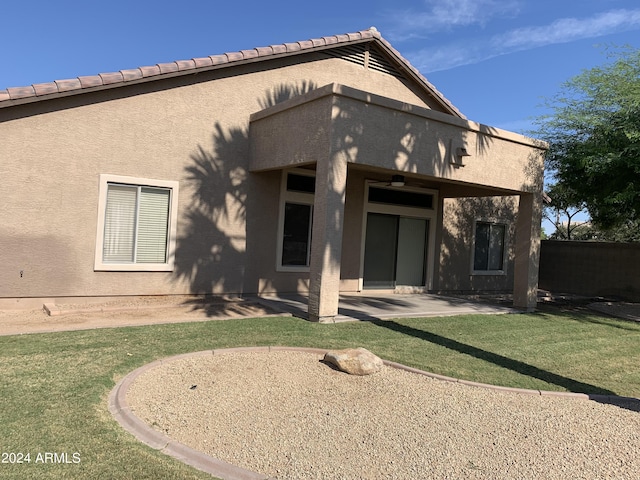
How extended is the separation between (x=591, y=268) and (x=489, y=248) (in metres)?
4.66

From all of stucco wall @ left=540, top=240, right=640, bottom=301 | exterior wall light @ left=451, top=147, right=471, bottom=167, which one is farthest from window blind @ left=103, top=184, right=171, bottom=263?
stucco wall @ left=540, top=240, right=640, bottom=301

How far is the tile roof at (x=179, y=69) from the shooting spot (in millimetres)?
9031

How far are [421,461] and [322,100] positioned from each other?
6.93 m

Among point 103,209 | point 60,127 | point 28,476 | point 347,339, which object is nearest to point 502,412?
point 347,339

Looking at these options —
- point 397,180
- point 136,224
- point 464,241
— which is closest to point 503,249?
point 464,241

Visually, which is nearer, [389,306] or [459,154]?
[459,154]

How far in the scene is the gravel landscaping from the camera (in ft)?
13.4

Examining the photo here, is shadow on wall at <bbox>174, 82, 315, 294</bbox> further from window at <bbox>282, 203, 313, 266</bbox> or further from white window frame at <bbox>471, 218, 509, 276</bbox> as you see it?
white window frame at <bbox>471, 218, 509, 276</bbox>

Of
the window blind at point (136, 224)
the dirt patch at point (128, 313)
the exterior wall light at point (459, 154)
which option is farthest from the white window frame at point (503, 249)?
the window blind at point (136, 224)

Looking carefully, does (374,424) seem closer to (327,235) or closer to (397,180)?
(327,235)

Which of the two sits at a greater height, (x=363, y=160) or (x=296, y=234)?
(x=363, y=160)

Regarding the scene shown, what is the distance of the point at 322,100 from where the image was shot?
9430 mm

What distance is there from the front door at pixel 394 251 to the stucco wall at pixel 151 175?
9.37ft

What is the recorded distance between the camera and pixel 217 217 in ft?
37.9
